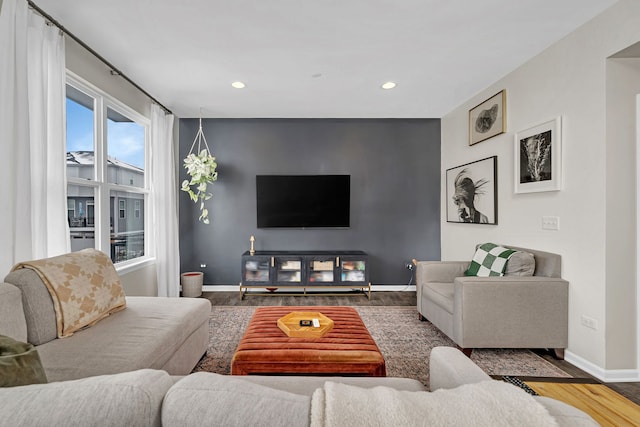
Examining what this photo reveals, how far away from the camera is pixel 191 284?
414cm

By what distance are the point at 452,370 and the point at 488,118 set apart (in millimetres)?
3273

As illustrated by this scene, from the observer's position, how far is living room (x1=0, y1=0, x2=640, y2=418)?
212cm

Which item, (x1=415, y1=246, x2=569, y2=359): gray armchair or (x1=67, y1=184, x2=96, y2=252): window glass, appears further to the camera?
(x1=67, y1=184, x2=96, y2=252): window glass

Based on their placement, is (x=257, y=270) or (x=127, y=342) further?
(x=257, y=270)

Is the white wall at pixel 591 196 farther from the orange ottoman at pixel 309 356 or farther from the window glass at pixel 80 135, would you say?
the window glass at pixel 80 135

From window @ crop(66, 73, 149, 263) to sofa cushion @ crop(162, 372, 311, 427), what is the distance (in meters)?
2.79

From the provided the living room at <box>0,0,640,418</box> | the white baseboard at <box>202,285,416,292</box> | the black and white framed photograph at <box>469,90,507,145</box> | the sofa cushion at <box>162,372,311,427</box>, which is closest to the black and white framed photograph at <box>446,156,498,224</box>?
the living room at <box>0,0,640,418</box>

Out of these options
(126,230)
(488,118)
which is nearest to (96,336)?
(126,230)

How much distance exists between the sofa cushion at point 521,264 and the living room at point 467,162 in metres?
0.20

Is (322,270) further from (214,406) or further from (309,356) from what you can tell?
A: (214,406)

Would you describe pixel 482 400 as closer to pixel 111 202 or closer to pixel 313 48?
pixel 313 48

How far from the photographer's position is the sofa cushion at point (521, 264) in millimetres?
2557

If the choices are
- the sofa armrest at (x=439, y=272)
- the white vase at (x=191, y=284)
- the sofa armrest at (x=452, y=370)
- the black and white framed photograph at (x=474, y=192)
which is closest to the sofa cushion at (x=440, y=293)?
the sofa armrest at (x=439, y=272)

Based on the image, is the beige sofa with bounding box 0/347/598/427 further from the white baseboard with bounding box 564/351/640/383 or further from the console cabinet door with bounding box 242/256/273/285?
the console cabinet door with bounding box 242/256/273/285
